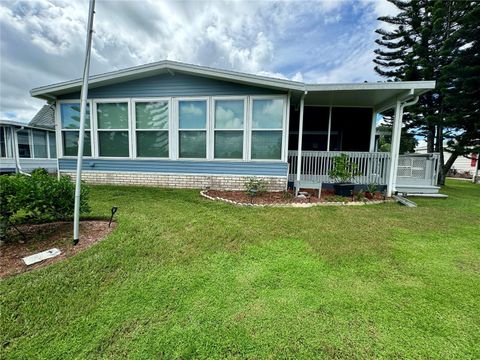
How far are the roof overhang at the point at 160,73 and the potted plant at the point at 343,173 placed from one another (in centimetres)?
237

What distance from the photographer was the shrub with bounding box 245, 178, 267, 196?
6288 millimetres

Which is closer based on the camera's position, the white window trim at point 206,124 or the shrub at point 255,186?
the shrub at point 255,186

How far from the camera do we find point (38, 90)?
6.86m

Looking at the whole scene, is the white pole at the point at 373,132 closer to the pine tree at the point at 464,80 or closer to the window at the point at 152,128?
the pine tree at the point at 464,80

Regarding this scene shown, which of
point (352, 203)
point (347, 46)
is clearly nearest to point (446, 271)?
point (352, 203)

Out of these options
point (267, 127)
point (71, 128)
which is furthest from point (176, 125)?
point (71, 128)

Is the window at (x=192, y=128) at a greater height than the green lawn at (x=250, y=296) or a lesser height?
greater

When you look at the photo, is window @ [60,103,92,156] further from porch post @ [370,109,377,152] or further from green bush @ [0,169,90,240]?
porch post @ [370,109,377,152]

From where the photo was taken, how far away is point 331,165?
7.19 meters

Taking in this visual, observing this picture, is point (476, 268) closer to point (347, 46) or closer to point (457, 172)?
point (347, 46)

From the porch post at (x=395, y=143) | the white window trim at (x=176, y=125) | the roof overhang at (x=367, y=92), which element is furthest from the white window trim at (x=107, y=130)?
the porch post at (x=395, y=143)

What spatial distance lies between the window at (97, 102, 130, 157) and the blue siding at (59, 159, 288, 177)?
368 millimetres

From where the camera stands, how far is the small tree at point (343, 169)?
6.52 meters

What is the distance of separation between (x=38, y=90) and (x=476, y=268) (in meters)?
10.8
